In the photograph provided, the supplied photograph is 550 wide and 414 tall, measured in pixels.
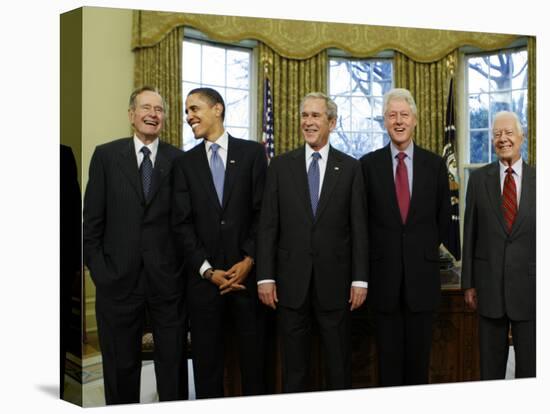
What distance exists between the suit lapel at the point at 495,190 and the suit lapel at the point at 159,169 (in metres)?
2.29

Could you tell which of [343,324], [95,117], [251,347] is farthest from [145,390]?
[95,117]

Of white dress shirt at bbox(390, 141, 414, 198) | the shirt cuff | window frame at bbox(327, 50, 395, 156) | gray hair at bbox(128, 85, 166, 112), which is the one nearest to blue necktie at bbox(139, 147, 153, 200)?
gray hair at bbox(128, 85, 166, 112)

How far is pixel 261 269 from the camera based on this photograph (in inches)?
241

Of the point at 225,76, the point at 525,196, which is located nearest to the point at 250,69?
the point at 225,76

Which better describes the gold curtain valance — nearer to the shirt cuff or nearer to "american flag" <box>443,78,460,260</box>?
"american flag" <box>443,78,460,260</box>

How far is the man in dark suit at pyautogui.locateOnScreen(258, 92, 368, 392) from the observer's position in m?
6.14

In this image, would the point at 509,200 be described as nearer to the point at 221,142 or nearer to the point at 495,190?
the point at 495,190

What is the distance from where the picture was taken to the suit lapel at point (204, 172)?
237 inches

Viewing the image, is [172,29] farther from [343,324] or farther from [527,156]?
[527,156]

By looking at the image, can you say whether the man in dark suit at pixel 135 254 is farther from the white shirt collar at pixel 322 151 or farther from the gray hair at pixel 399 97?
the gray hair at pixel 399 97

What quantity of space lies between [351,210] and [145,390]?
1.72 metres

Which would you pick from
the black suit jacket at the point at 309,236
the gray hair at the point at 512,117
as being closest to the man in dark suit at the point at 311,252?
the black suit jacket at the point at 309,236

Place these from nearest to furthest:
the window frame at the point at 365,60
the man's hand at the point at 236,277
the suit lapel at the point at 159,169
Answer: the suit lapel at the point at 159,169, the man's hand at the point at 236,277, the window frame at the point at 365,60

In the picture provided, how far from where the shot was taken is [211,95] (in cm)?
616
